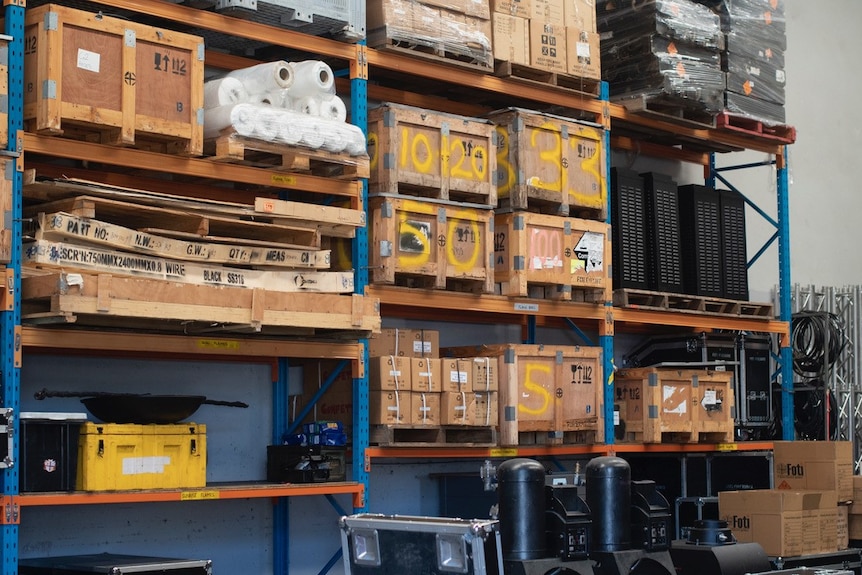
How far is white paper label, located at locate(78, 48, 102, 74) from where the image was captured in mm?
7961

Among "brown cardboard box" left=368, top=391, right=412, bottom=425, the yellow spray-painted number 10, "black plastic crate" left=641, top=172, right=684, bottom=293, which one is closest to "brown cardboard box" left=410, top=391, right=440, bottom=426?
"brown cardboard box" left=368, top=391, right=412, bottom=425

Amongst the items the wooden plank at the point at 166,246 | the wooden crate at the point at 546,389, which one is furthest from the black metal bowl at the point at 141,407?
the wooden crate at the point at 546,389

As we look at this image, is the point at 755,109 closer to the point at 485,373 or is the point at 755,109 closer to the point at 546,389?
the point at 546,389

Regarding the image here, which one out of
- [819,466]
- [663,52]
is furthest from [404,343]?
[819,466]

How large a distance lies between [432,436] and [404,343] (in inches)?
28.6

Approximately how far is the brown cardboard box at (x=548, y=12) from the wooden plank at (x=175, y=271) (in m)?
3.03

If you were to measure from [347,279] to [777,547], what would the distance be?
464 cm

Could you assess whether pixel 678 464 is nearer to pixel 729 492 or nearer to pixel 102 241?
pixel 729 492

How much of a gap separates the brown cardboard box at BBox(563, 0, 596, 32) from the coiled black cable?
4.44 meters

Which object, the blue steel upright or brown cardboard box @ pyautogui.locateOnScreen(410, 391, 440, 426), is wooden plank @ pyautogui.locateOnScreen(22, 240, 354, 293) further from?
brown cardboard box @ pyautogui.locateOnScreen(410, 391, 440, 426)

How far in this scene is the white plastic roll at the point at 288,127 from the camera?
→ 28.6ft

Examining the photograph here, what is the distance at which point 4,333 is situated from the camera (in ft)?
25.3

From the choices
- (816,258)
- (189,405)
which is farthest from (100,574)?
(816,258)

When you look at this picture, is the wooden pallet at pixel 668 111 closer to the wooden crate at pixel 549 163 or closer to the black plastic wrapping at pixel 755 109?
the black plastic wrapping at pixel 755 109
